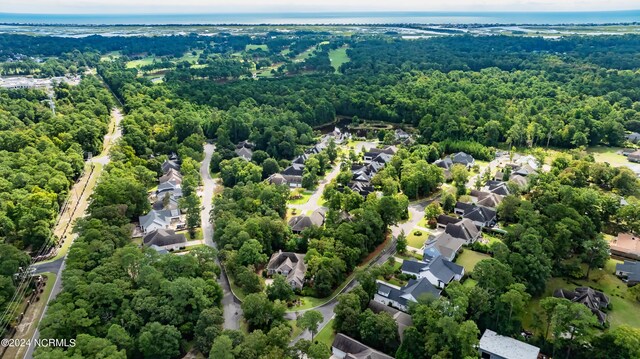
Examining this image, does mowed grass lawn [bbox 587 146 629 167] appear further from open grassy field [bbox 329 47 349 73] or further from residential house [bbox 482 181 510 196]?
open grassy field [bbox 329 47 349 73]

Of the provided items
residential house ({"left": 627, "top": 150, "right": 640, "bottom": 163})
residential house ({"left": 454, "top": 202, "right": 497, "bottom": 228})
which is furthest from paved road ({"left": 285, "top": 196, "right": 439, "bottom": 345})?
residential house ({"left": 627, "top": 150, "right": 640, "bottom": 163})

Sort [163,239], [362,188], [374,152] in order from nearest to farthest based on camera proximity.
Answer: [163,239] < [362,188] < [374,152]

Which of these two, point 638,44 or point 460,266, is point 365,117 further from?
point 638,44

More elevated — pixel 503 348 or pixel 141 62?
pixel 503 348

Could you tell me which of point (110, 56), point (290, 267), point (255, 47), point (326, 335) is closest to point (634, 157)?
point (290, 267)

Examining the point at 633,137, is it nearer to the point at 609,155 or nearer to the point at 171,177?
the point at 609,155

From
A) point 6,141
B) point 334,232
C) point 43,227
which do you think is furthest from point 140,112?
point 334,232

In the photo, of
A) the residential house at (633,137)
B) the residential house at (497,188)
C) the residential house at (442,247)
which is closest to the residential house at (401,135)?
the residential house at (497,188)
